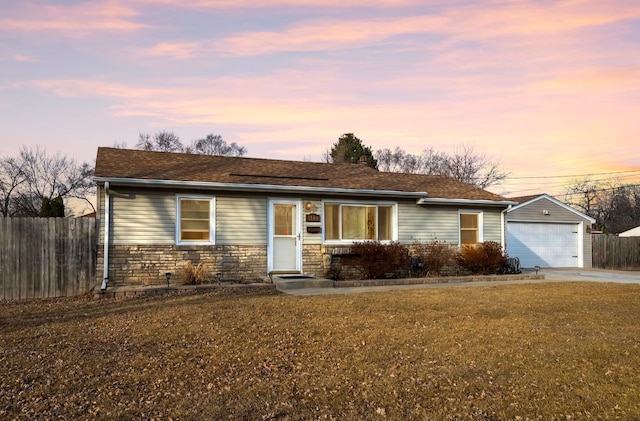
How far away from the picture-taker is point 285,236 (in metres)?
14.1

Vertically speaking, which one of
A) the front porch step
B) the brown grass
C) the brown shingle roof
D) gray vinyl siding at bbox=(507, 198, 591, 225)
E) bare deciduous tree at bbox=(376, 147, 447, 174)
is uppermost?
bare deciduous tree at bbox=(376, 147, 447, 174)

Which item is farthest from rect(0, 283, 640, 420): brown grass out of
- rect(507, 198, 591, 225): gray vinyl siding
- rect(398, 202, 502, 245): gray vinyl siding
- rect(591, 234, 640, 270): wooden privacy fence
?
rect(591, 234, 640, 270): wooden privacy fence

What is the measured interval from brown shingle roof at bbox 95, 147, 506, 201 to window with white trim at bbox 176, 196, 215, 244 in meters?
0.62

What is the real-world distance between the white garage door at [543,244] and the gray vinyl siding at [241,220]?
37.8ft

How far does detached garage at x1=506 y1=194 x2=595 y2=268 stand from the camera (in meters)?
20.9

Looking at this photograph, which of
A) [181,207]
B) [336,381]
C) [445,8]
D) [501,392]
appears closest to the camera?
[501,392]

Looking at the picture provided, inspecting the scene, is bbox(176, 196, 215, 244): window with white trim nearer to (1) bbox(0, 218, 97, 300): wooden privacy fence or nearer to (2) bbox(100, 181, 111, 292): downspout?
(2) bbox(100, 181, 111, 292): downspout

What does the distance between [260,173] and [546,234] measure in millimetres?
13339

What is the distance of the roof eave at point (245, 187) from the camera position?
40.2 feet

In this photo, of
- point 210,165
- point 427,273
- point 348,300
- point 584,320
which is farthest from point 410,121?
point 584,320

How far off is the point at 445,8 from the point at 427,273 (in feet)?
24.3

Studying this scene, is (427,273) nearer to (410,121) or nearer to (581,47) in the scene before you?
(410,121)

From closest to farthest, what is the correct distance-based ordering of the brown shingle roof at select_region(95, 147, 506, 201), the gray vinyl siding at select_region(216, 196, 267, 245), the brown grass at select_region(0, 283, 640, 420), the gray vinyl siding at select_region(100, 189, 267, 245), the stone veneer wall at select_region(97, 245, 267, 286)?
the brown grass at select_region(0, 283, 640, 420) → the stone veneer wall at select_region(97, 245, 267, 286) → the gray vinyl siding at select_region(100, 189, 267, 245) → the brown shingle roof at select_region(95, 147, 506, 201) → the gray vinyl siding at select_region(216, 196, 267, 245)

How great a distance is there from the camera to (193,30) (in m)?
12.4
